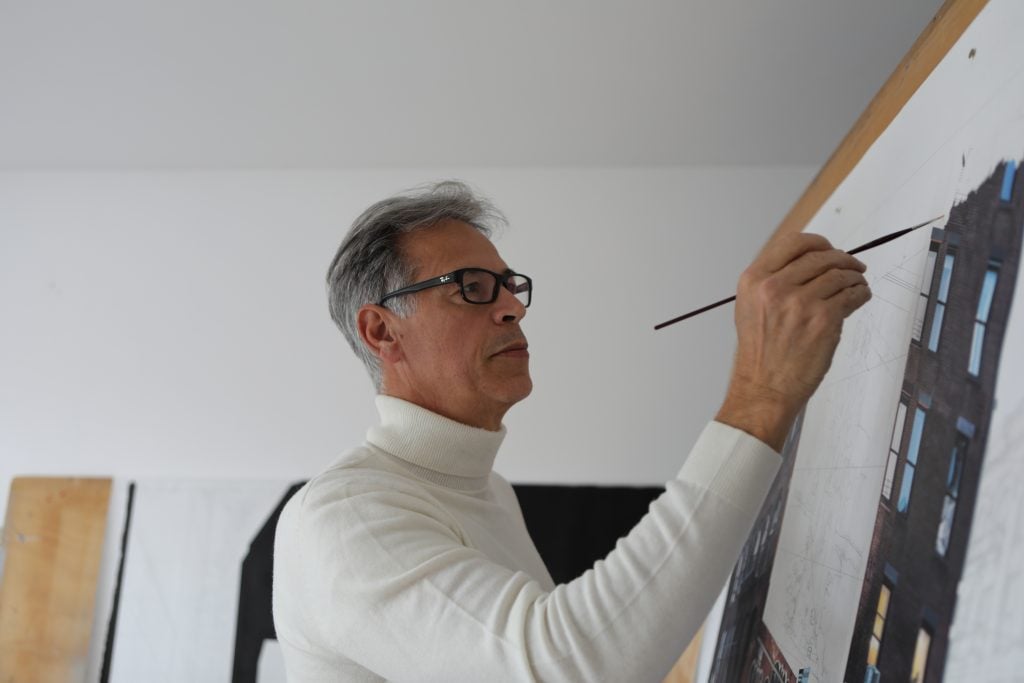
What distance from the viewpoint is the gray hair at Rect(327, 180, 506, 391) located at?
1.18m

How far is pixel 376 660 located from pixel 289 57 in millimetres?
2128

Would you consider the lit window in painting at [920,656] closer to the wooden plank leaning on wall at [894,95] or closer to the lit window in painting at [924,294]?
the lit window in painting at [924,294]

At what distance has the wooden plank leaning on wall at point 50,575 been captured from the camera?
3029 millimetres

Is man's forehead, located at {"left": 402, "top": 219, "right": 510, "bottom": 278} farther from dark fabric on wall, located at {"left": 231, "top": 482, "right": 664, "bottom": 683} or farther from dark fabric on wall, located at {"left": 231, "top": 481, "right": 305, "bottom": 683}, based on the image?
dark fabric on wall, located at {"left": 231, "top": 481, "right": 305, "bottom": 683}

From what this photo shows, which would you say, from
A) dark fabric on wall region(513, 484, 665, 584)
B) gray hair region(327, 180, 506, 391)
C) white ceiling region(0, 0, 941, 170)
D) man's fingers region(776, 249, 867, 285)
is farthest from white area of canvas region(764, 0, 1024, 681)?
dark fabric on wall region(513, 484, 665, 584)

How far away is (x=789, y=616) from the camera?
1.06 metres

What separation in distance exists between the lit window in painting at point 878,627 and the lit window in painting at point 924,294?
0.24 meters

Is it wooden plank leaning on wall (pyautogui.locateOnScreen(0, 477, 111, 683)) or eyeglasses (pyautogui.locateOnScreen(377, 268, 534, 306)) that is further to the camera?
wooden plank leaning on wall (pyautogui.locateOnScreen(0, 477, 111, 683))

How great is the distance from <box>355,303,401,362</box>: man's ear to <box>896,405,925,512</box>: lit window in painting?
65cm

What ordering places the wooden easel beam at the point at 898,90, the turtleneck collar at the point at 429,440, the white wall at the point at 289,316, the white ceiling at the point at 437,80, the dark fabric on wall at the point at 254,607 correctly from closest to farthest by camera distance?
the wooden easel beam at the point at 898,90 → the turtleneck collar at the point at 429,440 → the white ceiling at the point at 437,80 → the dark fabric on wall at the point at 254,607 → the white wall at the point at 289,316

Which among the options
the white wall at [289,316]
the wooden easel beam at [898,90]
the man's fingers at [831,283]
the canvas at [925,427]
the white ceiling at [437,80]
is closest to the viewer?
the canvas at [925,427]

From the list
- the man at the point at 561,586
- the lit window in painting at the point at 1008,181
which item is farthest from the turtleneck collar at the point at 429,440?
the lit window in painting at the point at 1008,181

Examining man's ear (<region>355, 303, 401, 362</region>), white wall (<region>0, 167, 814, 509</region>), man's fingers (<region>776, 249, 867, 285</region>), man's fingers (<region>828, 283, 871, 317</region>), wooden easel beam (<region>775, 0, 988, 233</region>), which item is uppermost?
white wall (<region>0, 167, 814, 509</region>)

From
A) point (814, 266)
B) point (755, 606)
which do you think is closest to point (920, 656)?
point (814, 266)
